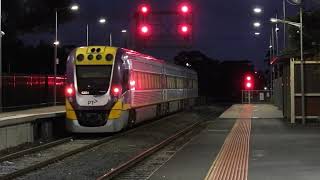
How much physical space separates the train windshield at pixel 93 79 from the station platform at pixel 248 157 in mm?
4127

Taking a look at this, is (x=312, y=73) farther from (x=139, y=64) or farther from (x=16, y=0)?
(x=16, y=0)

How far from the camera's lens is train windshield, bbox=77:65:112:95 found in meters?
24.7

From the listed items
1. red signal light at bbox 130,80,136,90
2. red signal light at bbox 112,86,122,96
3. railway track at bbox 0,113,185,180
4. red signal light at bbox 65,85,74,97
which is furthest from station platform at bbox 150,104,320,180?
red signal light at bbox 65,85,74,97

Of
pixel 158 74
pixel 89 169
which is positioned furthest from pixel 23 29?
pixel 89 169

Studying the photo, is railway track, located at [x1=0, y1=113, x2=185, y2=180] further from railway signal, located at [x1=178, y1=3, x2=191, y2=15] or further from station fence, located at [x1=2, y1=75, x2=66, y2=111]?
station fence, located at [x1=2, y1=75, x2=66, y2=111]

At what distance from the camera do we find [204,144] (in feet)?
70.0

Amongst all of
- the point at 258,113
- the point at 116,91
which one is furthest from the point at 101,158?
the point at 258,113

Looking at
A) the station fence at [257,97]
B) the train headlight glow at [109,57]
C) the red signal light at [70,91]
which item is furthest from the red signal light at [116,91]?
the station fence at [257,97]

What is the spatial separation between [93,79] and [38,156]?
679 centimetres

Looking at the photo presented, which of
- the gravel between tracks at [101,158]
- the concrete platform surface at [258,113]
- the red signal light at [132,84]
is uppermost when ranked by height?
the red signal light at [132,84]

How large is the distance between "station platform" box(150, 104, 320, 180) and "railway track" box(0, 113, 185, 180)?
10.1 feet

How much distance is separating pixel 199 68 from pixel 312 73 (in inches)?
4903

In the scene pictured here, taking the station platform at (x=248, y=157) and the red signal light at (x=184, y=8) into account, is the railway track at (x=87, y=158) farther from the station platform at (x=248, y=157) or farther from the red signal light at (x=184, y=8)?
the red signal light at (x=184, y=8)

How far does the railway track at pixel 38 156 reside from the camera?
1548 cm
